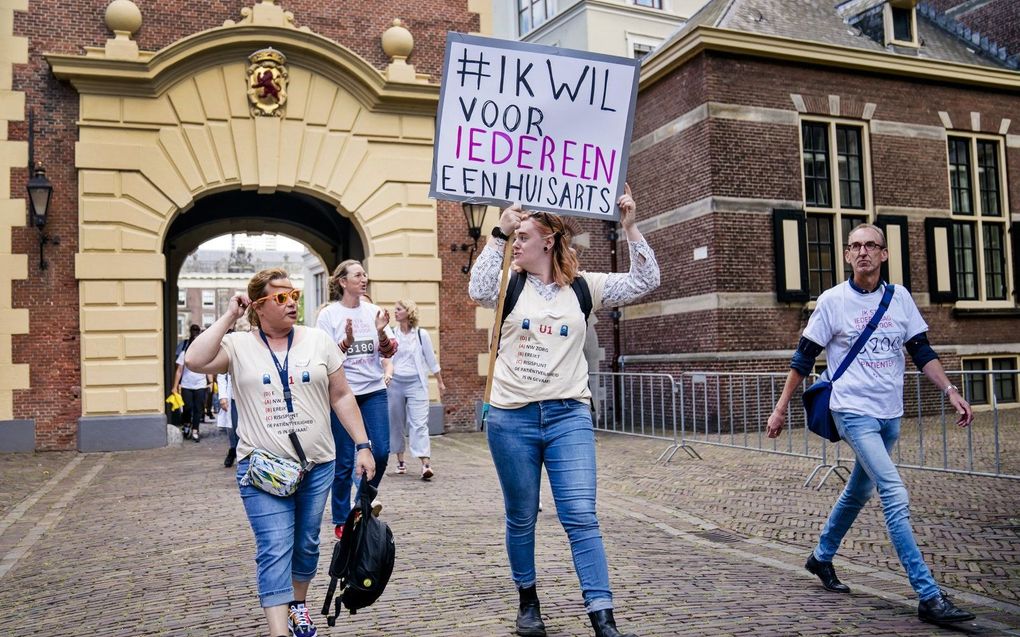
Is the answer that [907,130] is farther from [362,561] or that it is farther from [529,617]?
[362,561]

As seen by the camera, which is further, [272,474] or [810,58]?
[810,58]

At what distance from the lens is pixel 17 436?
1305 centimetres

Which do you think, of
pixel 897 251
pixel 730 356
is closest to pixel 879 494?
pixel 730 356

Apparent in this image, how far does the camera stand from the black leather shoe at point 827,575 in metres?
4.87

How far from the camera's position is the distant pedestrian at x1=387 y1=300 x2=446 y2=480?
9172mm

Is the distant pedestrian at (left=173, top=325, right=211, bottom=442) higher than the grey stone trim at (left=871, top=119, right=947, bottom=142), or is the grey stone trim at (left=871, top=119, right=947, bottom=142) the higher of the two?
the grey stone trim at (left=871, top=119, right=947, bottom=142)

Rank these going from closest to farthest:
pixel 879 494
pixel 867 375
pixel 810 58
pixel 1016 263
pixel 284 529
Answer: pixel 284 529, pixel 879 494, pixel 867 375, pixel 810 58, pixel 1016 263

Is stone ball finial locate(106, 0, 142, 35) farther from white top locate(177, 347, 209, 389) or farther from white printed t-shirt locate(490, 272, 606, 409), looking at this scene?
white printed t-shirt locate(490, 272, 606, 409)

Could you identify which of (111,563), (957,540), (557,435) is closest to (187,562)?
(111,563)

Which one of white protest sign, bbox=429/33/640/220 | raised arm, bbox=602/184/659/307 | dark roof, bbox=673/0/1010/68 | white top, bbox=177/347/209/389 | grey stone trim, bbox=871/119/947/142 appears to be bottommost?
white top, bbox=177/347/209/389

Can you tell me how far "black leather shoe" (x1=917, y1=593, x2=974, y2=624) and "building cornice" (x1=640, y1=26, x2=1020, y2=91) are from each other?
1202 cm

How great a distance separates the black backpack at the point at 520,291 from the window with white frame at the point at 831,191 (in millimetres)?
12311

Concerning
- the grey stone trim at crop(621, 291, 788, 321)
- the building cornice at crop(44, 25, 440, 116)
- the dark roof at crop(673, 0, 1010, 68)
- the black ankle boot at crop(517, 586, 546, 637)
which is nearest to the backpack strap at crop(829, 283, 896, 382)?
the black ankle boot at crop(517, 586, 546, 637)

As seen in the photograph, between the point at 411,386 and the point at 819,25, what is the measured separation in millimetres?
12022
